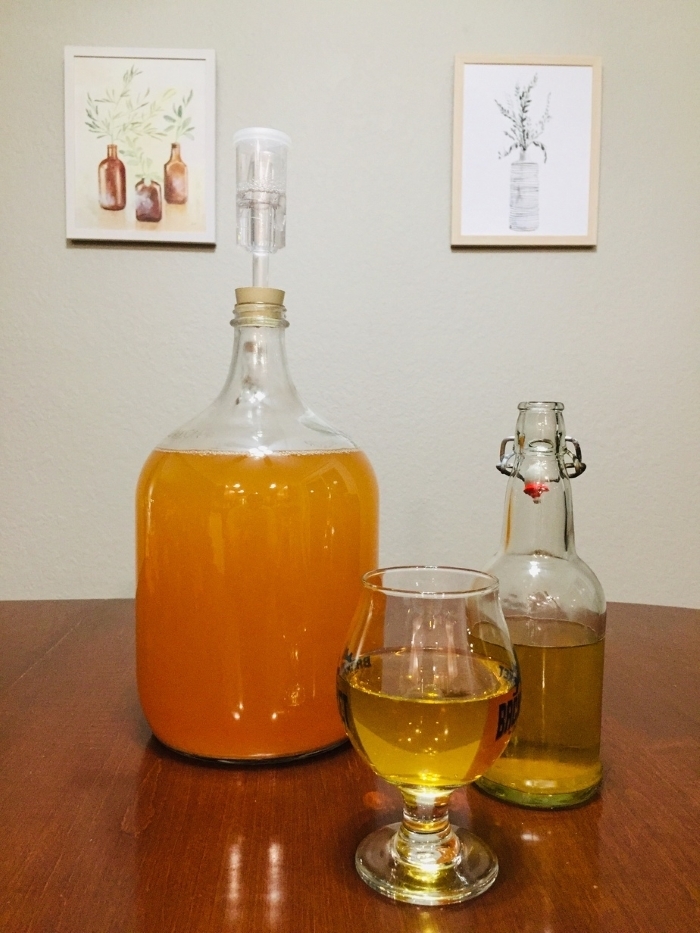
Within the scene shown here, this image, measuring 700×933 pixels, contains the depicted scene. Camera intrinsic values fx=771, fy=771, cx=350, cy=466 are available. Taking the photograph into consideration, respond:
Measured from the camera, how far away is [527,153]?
146 cm

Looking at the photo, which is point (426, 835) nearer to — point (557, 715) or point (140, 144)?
point (557, 715)

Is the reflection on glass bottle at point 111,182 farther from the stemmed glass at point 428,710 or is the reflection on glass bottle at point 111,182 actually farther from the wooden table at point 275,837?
the stemmed glass at point 428,710

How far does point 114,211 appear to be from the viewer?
1428 mm

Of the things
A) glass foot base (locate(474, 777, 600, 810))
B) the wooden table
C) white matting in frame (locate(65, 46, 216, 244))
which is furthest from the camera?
white matting in frame (locate(65, 46, 216, 244))

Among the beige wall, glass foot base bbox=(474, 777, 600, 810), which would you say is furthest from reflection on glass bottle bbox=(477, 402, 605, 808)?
the beige wall

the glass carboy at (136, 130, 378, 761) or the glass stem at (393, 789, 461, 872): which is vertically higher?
the glass carboy at (136, 130, 378, 761)

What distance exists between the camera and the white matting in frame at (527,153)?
1.43 metres

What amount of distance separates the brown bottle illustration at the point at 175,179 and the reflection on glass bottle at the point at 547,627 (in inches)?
42.2

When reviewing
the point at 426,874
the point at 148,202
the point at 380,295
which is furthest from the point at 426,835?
the point at 148,202

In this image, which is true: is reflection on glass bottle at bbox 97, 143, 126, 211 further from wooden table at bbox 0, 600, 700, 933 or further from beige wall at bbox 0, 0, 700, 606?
wooden table at bbox 0, 600, 700, 933

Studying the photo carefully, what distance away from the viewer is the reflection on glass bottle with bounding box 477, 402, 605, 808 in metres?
0.52

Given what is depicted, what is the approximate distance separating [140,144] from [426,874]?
1.37 meters

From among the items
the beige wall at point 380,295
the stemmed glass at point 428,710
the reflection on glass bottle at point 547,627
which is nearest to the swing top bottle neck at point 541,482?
the reflection on glass bottle at point 547,627

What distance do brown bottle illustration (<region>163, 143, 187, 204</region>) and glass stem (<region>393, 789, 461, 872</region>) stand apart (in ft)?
4.10
